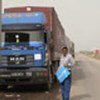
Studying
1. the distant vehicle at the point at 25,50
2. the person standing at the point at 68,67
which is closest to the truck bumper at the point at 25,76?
the distant vehicle at the point at 25,50

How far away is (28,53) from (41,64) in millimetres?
657

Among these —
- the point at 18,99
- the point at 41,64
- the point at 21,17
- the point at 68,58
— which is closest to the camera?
the point at 68,58

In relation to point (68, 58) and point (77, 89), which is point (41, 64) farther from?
point (68, 58)

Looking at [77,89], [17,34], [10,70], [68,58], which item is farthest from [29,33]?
[68,58]

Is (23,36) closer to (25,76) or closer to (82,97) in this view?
(25,76)

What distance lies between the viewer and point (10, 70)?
56.7 ft

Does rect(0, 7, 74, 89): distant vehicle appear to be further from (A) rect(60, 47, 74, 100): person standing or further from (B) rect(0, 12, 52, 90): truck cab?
(A) rect(60, 47, 74, 100): person standing

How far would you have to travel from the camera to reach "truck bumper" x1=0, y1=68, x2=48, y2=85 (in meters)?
17.0

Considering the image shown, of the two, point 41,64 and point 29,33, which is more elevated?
point 29,33

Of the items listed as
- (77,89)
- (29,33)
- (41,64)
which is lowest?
(77,89)

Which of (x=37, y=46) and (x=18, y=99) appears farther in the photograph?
(x=37, y=46)

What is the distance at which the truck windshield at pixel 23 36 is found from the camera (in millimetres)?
17594

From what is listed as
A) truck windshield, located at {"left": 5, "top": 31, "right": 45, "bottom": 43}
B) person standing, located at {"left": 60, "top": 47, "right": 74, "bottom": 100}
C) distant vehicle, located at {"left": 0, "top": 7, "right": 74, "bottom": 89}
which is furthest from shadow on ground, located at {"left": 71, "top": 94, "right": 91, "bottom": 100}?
truck windshield, located at {"left": 5, "top": 31, "right": 45, "bottom": 43}

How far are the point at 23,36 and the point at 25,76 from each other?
1689mm
